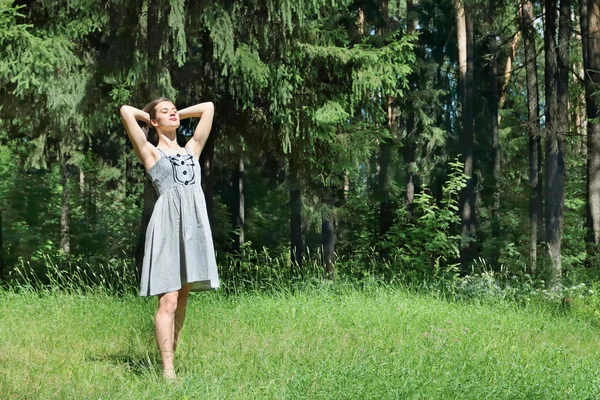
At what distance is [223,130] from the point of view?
36.0ft

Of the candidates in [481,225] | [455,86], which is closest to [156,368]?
[481,225]

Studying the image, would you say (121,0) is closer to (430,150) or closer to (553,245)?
(553,245)

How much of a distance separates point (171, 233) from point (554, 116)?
9.92 m

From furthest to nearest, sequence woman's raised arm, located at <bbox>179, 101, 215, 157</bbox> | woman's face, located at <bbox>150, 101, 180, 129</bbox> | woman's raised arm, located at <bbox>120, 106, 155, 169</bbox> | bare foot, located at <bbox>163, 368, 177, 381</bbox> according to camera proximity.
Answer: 1. woman's raised arm, located at <bbox>179, 101, 215, 157</bbox>
2. woman's face, located at <bbox>150, 101, 180, 129</bbox>
3. woman's raised arm, located at <bbox>120, 106, 155, 169</bbox>
4. bare foot, located at <bbox>163, 368, 177, 381</bbox>

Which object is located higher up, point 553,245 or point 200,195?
point 200,195

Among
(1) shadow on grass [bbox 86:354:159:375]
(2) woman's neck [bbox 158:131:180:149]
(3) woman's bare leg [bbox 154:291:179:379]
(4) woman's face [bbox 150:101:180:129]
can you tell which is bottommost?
(1) shadow on grass [bbox 86:354:159:375]

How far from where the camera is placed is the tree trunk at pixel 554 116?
12.9m

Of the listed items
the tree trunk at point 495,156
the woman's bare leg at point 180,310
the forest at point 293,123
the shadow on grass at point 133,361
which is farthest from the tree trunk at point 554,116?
the woman's bare leg at point 180,310

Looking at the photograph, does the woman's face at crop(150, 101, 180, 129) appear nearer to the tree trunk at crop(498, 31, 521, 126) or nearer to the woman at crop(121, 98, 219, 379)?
the woman at crop(121, 98, 219, 379)

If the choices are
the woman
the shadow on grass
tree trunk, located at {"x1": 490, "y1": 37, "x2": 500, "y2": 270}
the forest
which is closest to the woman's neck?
the woman

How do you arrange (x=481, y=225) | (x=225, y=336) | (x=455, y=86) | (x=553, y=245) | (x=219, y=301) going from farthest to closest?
1. (x=455, y=86)
2. (x=481, y=225)
3. (x=553, y=245)
4. (x=219, y=301)
5. (x=225, y=336)

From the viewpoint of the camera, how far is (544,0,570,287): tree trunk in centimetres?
1295

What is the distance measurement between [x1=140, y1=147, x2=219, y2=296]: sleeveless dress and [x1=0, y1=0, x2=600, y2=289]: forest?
10.9 ft

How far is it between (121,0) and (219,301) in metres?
4.05
